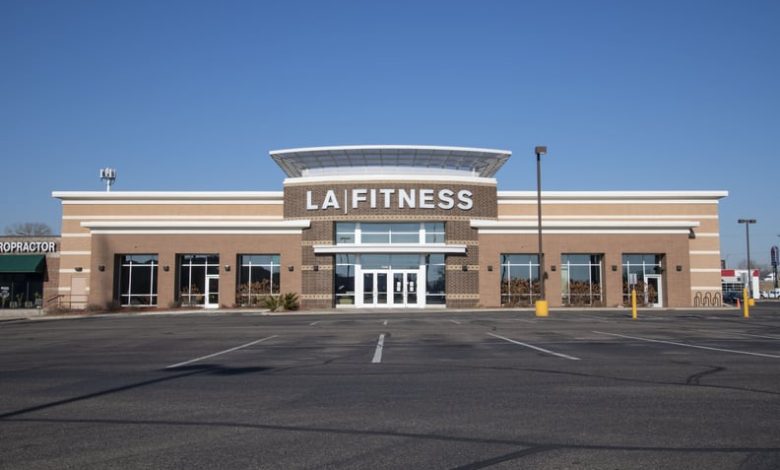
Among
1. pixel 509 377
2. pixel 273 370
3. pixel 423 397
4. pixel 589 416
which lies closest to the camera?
pixel 589 416

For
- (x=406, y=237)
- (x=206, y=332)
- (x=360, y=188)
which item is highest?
(x=360, y=188)

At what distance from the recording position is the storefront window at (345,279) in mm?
41875

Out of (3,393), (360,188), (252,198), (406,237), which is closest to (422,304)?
(406,237)

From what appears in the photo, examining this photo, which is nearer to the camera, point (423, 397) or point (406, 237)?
point (423, 397)

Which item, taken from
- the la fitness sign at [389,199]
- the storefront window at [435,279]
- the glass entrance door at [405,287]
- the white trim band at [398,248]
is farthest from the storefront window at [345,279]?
the storefront window at [435,279]

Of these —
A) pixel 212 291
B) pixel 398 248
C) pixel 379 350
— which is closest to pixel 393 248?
pixel 398 248

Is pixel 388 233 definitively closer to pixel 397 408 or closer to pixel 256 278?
pixel 256 278

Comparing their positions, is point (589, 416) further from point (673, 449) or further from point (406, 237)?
point (406, 237)

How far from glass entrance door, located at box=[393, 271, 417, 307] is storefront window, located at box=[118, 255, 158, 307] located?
14.4 metres

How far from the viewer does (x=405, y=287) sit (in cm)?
4184

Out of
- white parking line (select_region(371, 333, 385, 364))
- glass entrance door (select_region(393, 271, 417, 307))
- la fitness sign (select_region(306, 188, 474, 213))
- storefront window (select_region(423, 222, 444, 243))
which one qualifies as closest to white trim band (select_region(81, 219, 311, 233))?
la fitness sign (select_region(306, 188, 474, 213))

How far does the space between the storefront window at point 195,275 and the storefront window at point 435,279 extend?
41.7 feet

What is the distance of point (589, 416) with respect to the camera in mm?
6922

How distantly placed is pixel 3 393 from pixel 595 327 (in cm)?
1715
